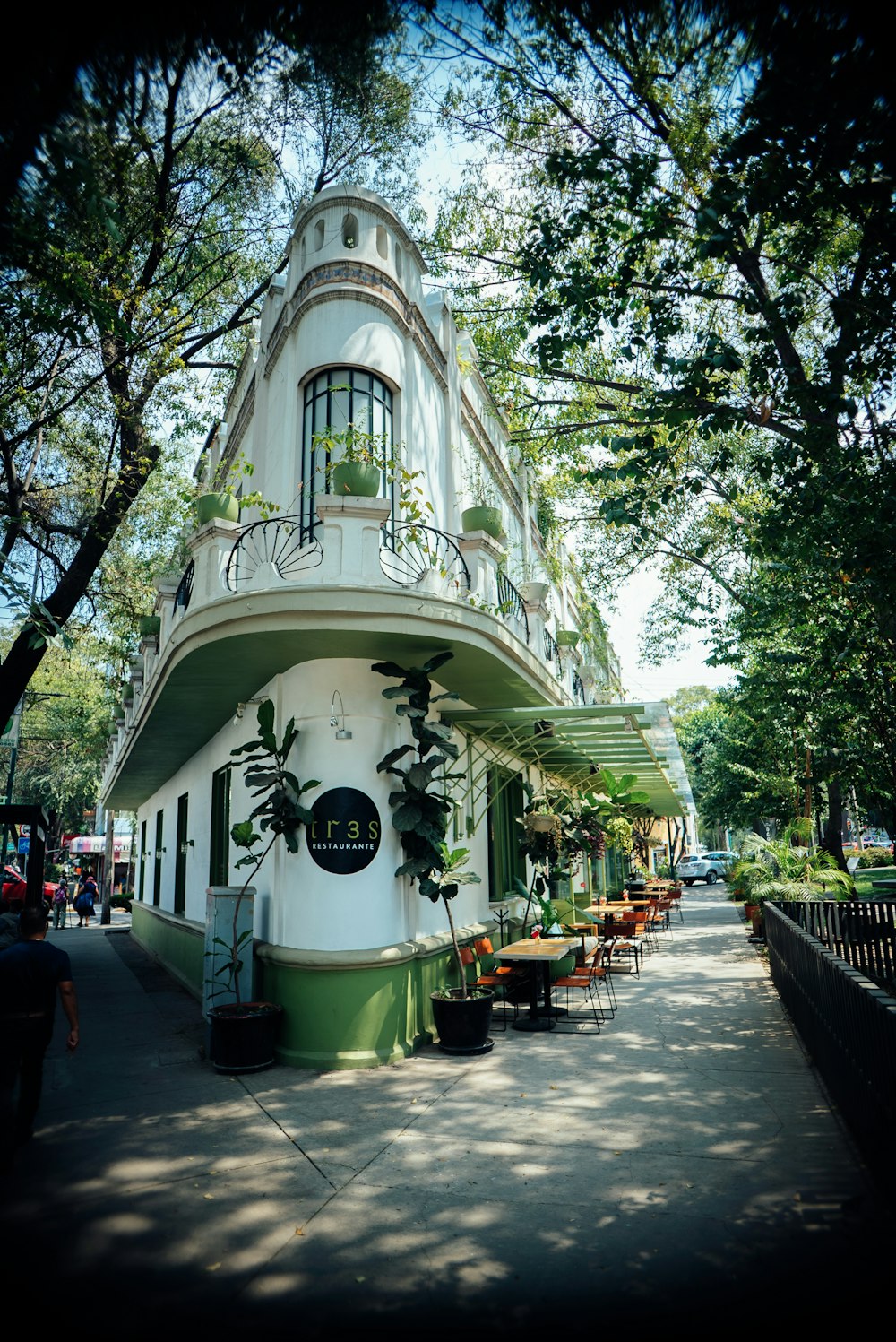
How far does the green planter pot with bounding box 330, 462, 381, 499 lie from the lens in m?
7.92

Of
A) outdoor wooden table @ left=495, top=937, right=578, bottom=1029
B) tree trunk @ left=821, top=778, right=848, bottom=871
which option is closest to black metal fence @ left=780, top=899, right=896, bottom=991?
outdoor wooden table @ left=495, top=937, right=578, bottom=1029

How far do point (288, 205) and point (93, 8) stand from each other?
10.4 m

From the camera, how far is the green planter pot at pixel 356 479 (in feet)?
26.0

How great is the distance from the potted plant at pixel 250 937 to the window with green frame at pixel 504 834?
11.9ft

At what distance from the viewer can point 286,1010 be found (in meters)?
8.01

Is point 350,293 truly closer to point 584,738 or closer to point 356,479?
point 356,479

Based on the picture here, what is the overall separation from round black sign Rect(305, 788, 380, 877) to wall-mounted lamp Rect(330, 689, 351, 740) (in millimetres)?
521

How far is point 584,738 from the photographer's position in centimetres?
1166

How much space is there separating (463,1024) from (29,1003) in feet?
13.9

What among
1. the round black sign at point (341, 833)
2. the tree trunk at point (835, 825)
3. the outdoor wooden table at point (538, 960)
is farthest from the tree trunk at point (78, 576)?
the tree trunk at point (835, 825)

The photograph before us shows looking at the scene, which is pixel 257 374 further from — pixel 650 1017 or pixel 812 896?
pixel 812 896

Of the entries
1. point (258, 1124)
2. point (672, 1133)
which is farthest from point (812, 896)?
point (258, 1124)

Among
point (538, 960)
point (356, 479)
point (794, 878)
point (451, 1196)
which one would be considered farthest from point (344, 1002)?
point (794, 878)

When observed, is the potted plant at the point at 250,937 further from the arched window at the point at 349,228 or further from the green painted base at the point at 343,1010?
the arched window at the point at 349,228
